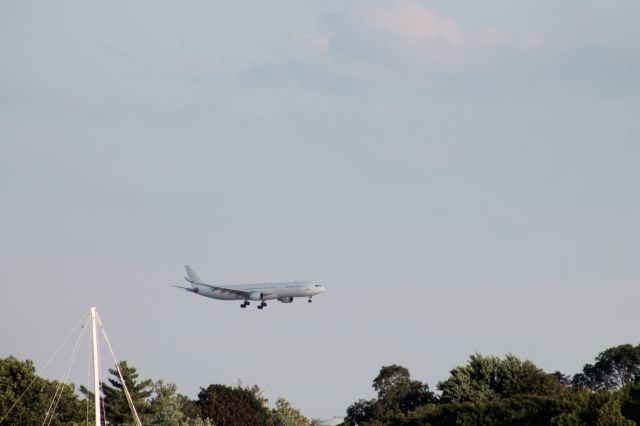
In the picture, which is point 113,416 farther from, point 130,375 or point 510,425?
point 510,425

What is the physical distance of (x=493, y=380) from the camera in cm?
16062

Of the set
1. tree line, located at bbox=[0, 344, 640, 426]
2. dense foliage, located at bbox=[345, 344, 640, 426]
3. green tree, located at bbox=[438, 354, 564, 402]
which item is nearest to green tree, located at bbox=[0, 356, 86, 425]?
tree line, located at bbox=[0, 344, 640, 426]

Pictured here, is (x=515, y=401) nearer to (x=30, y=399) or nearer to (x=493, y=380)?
(x=493, y=380)

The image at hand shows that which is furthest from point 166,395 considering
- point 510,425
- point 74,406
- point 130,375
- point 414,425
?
point 510,425

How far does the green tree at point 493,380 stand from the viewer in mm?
156125

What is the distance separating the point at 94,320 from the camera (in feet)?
270

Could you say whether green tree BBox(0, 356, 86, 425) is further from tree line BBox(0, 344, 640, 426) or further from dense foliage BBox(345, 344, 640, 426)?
dense foliage BBox(345, 344, 640, 426)

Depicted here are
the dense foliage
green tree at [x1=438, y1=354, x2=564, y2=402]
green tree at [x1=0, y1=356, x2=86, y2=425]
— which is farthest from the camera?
green tree at [x1=438, y1=354, x2=564, y2=402]

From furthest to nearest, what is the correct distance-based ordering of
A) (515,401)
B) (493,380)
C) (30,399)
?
1. (493,380)
2. (30,399)
3. (515,401)

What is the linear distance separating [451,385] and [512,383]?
827 cm

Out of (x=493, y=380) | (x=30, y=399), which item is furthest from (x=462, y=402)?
(x=30, y=399)

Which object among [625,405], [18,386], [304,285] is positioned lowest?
[625,405]

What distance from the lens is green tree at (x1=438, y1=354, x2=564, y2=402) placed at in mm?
156125

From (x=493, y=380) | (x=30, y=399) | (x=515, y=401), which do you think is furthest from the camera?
(x=493, y=380)
